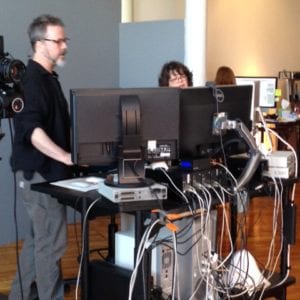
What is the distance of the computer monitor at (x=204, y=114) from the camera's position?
232cm

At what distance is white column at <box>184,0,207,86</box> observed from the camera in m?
4.73

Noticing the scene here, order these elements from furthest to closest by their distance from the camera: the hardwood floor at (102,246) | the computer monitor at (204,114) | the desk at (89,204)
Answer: the hardwood floor at (102,246)
the computer monitor at (204,114)
the desk at (89,204)

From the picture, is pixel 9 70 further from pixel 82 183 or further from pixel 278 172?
pixel 278 172

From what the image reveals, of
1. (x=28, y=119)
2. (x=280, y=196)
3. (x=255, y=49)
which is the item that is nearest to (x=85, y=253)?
(x=28, y=119)

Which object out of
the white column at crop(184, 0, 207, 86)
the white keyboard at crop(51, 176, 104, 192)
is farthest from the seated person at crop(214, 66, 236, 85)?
the white keyboard at crop(51, 176, 104, 192)

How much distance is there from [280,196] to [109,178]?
3.40 ft

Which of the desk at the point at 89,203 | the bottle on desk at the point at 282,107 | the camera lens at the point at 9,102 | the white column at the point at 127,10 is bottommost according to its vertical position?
the desk at the point at 89,203

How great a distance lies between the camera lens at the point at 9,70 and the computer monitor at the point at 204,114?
75 cm

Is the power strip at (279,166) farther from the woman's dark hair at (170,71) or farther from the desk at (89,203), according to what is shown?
the woman's dark hair at (170,71)

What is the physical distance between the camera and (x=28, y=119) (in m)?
2.59

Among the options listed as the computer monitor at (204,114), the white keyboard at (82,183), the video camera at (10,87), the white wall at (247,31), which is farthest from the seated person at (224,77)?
the video camera at (10,87)

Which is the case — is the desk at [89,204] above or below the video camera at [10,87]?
below

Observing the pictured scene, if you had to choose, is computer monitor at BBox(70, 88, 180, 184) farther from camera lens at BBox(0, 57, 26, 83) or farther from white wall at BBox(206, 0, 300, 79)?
white wall at BBox(206, 0, 300, 79)

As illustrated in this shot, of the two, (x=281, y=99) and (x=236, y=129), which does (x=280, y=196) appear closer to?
(x=236, y=129)
